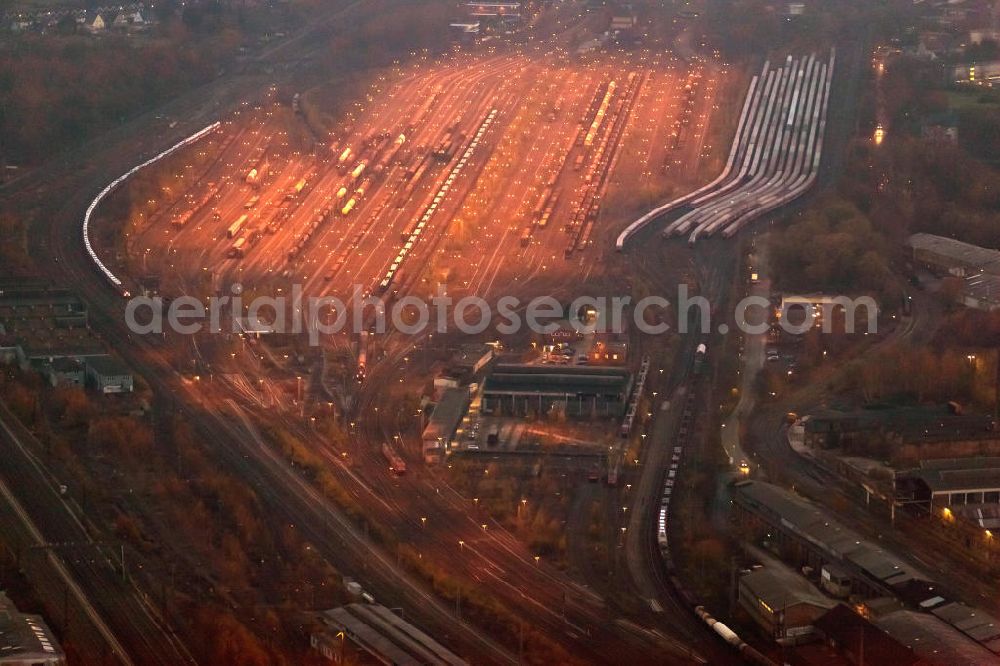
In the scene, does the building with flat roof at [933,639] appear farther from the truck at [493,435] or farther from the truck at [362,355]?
→ the truck at [362,355]

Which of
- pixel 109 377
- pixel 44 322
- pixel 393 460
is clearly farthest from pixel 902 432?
pixel 44 322

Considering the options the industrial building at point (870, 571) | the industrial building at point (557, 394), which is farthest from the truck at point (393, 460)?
the industrial building at point (870, 571)

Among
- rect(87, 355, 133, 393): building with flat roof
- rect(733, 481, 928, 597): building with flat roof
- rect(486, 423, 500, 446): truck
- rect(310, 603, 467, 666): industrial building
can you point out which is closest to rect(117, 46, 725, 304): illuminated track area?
rect(87, 355, 133, 393): building with flat roof

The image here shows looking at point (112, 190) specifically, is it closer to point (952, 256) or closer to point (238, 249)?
point (238, 249)

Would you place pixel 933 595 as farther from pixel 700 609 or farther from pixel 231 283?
pixel 231 283

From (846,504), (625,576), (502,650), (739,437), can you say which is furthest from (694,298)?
(502,650)

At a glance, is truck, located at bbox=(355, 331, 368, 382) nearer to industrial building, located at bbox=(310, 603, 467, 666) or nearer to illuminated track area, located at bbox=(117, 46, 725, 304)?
illuminated track area, located at bbox=(117, 46, 725, 304)
